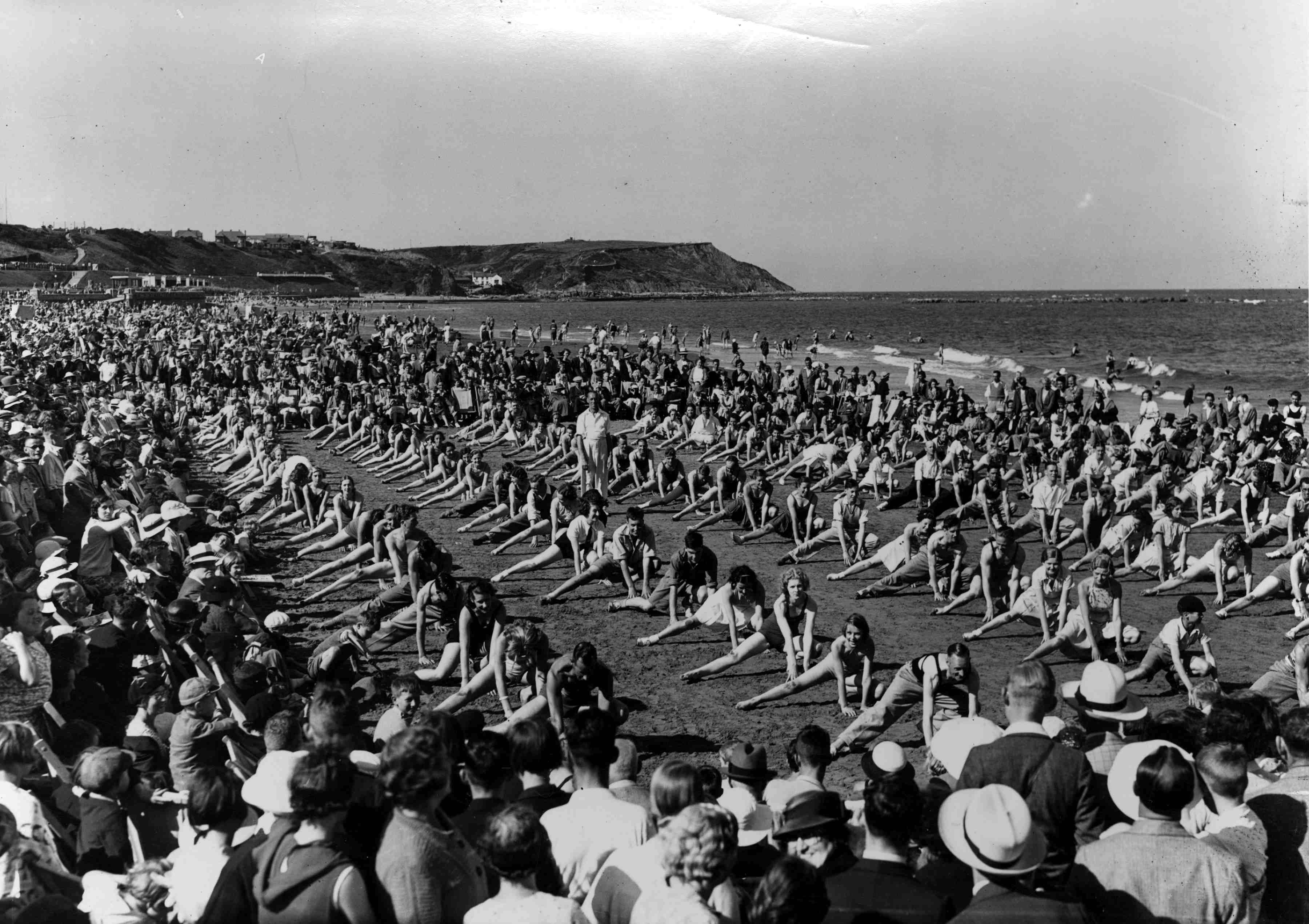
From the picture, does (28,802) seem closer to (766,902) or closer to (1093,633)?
(766,902)

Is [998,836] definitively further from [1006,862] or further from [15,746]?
[15,746]

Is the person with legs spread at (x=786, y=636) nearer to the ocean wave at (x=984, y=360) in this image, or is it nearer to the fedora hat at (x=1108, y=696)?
the fedora hat at (x=1108, y=696)

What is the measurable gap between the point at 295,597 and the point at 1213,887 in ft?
35.4

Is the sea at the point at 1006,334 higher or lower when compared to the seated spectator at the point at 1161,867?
higher

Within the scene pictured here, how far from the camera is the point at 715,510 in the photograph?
16.1m

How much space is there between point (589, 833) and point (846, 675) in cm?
525

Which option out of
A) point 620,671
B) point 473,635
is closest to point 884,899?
point 473,635

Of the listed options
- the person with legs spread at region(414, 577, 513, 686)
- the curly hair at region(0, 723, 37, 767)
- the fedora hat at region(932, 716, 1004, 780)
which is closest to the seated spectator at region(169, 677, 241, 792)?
the curly hair at region(0, 723, 37, 767)

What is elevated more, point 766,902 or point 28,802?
point 766,902

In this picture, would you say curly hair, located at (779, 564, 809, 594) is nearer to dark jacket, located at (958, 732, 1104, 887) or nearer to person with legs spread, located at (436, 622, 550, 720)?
person with legs spread, located at (436, 622, 550, 720)

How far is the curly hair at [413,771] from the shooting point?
383 cm

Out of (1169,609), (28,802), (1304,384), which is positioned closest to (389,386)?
(1169,609)

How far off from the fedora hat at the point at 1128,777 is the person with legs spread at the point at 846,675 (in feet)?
11.5

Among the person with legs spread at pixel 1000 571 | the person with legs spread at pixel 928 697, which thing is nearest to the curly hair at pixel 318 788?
the person with legs spread at pixel 928 697
